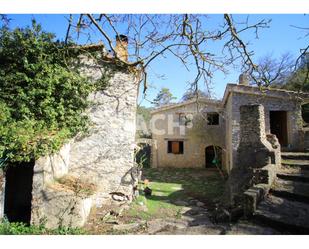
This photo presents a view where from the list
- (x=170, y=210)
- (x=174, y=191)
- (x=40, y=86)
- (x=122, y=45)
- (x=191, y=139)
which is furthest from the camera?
(x=191, y=139)

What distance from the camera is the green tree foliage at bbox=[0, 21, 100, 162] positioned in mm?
5793

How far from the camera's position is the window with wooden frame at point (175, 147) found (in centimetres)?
1537

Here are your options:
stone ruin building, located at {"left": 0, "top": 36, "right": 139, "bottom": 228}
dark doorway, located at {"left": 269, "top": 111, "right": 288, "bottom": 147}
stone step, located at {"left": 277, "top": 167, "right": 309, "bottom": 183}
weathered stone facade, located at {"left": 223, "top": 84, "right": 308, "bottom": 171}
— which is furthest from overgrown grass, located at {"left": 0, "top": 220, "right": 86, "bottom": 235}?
dark doorway, located at {"left": 269, "top": 111, "right": 288, "bottom": 147}

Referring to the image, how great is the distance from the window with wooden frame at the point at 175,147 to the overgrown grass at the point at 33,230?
11.0 metres

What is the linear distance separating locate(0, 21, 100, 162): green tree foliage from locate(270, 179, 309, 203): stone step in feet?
16.9

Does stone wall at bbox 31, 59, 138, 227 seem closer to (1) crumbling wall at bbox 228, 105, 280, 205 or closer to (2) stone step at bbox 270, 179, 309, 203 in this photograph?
(1) crumbling wall at bbox 228, 105, 280, 205

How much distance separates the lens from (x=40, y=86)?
6.00 metres

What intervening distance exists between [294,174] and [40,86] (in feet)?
23.2

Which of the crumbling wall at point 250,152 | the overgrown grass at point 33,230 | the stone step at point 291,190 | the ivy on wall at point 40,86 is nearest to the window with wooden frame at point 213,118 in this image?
the crumbling wall at point 250,152

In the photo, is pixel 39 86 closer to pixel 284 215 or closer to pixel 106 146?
pixel 106 146

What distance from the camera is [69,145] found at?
644cm

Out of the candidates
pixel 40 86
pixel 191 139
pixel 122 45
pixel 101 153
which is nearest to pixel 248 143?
pixel 101 153

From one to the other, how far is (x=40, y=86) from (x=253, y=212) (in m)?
5.74
